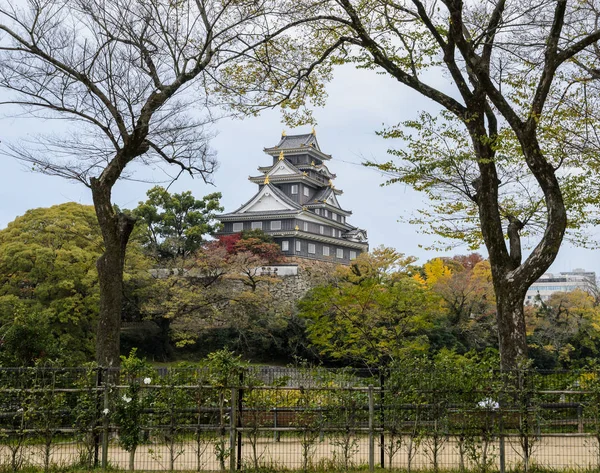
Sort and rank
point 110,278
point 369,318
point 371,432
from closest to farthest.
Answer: point 371,432
point 110,278
point 369,318

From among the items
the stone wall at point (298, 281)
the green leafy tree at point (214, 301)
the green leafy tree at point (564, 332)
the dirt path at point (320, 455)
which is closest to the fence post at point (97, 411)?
the dirt path at point (320, 455)

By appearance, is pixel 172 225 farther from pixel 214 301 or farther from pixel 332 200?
pixel 332 200

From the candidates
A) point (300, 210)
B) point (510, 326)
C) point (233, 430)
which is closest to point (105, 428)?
point (233, 430)

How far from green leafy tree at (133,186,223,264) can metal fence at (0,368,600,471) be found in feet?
77.1

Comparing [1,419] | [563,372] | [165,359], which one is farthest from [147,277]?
[563,372]

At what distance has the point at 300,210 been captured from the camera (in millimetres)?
39000

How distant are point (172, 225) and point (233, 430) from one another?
2625 cm

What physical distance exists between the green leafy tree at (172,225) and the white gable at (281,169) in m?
10.0

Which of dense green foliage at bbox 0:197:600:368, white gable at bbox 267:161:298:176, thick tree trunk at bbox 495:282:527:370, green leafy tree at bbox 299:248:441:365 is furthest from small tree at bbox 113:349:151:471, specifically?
white gable at bbox 267:161:298:176

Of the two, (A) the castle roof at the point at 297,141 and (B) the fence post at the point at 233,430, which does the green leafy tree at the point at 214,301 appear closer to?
(A) the castle roof at the point at 297,141

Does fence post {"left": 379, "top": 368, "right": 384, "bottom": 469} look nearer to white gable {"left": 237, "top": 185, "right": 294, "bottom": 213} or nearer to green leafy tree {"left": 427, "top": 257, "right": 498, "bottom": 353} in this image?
green leafy tree {"left": 427, "top": 257, "right": 498, "bottom": 353}

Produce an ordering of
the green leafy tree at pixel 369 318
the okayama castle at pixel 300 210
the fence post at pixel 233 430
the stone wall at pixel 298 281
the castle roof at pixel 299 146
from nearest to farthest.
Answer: the fence post at pixel 233 430 < the green leafy tree at pixel 369 318 < the stone wall at pixel 298 281 < the okayama castle at pixel 300 210 < the castle roof at pixel 299 146

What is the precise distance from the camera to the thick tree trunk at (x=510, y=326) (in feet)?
34.2

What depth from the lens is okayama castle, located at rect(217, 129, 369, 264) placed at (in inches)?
1555
